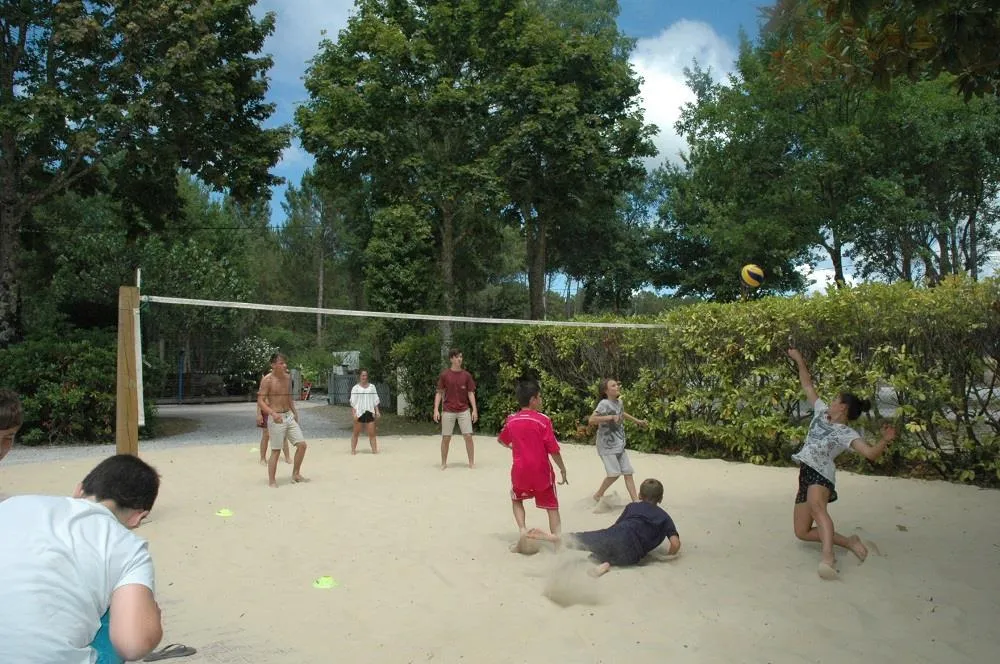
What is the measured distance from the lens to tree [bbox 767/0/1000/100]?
4715 mm

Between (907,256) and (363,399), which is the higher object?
(907,256)

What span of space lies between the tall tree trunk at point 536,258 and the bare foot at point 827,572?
61.5 feet

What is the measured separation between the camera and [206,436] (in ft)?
54.1

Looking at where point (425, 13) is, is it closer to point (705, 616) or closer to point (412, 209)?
point (412, 209)

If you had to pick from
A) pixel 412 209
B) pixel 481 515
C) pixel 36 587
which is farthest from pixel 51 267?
pixel 36 587

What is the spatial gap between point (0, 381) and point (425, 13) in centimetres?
1271

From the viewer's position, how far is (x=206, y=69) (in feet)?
51.9

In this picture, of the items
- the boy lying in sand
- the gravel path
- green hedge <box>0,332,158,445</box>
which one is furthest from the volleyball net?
the boy lying in sand

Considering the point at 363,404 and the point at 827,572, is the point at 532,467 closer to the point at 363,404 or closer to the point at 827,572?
the point at 827,572

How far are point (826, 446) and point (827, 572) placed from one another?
0.89m

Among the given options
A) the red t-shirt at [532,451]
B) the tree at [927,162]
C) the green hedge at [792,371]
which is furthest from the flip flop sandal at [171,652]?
the tree at [927,162]

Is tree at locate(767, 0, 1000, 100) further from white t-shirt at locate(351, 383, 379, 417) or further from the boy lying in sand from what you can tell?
white t-shirt at locate(351, 383, 379, 417)

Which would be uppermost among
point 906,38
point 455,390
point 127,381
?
point 906,38

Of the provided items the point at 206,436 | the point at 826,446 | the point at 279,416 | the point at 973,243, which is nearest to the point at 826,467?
the point at 826,446
